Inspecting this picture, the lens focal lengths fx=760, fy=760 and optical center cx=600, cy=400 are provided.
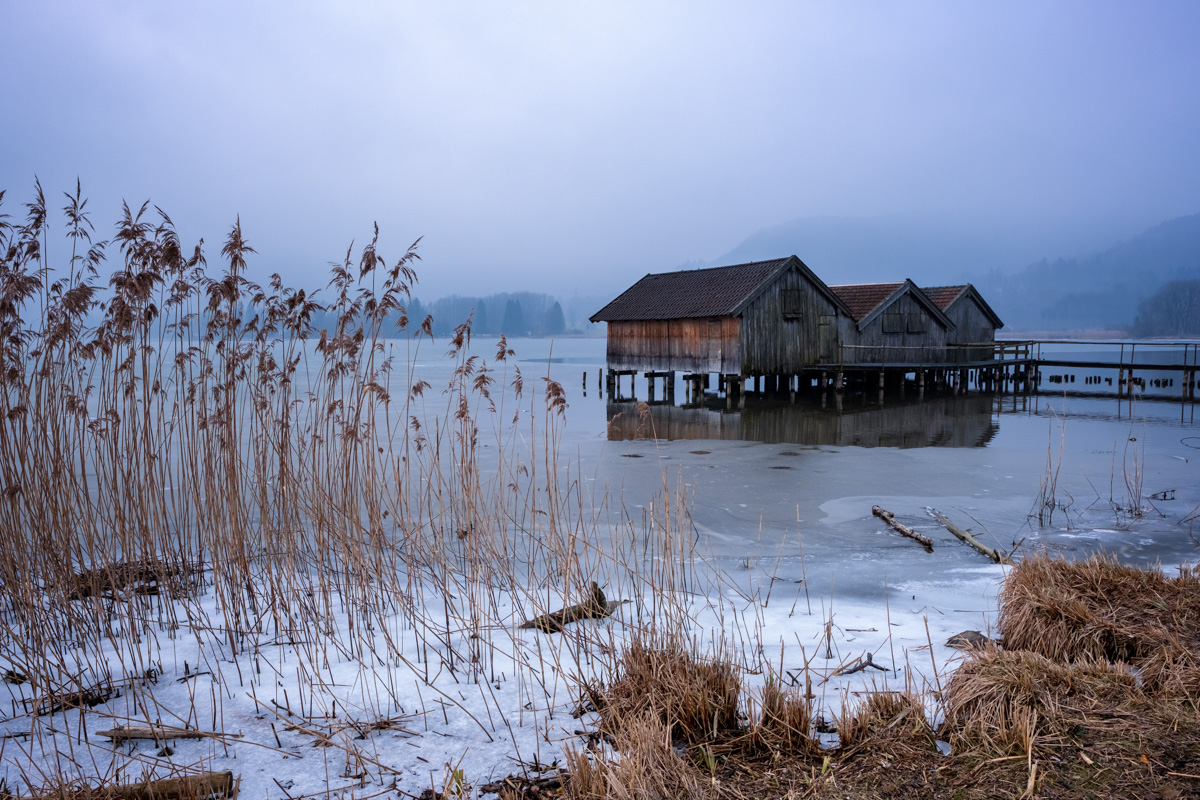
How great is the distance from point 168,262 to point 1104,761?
4679 mm

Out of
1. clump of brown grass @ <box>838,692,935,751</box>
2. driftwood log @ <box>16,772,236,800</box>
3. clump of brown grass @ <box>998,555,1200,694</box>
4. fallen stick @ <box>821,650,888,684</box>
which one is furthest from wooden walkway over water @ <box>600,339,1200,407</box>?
driftwood log @ <box>16,772,236,800</box>

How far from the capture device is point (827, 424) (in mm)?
20141

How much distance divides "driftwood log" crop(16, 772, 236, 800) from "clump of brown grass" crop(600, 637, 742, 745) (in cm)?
148

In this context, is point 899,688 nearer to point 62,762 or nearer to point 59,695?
point 62,762

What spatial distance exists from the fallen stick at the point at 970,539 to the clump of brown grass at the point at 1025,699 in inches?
101

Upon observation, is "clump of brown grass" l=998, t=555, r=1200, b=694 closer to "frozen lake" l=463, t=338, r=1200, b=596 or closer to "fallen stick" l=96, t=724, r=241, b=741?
"frozen lake" l=463, t=338, r=1200, b=596

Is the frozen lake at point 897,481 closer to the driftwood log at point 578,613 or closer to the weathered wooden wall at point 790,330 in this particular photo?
the driftwood log at point 578,613

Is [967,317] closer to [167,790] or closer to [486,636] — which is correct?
[486,636]

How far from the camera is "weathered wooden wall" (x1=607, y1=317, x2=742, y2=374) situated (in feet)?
83.7

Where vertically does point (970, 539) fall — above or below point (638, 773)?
below

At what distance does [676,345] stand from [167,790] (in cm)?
2520

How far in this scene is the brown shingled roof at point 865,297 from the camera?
98.5ft

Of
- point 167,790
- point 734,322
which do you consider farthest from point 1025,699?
point 734,322

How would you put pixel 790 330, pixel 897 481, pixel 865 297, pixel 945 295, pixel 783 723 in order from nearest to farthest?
pixel 783 723
pixel 897 481
pixel 790 330
pixel 865 297
pixel 945 295
